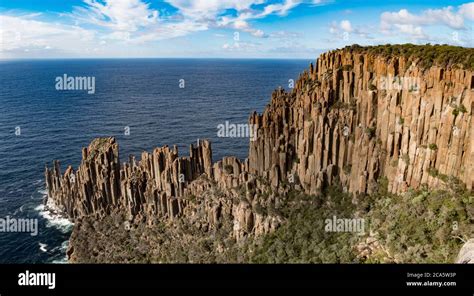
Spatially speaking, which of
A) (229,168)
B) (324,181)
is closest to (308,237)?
(324,181)

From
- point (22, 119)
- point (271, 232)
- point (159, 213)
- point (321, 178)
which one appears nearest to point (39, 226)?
point (159, 213)

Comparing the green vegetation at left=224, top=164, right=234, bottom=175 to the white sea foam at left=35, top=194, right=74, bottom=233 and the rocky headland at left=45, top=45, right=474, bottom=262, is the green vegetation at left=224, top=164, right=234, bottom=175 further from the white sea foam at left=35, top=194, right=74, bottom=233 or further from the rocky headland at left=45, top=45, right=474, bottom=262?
the white sea foam at left=35, top=194, right=74, bottom=233

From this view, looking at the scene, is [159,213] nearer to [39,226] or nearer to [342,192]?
[39,226]

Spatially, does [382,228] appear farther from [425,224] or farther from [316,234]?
[316,234]

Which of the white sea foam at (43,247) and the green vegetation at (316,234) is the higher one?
the green vegetation at (316,234)

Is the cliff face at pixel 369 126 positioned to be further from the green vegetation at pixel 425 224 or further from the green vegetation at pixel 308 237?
the green vegetation at pixel 308 237

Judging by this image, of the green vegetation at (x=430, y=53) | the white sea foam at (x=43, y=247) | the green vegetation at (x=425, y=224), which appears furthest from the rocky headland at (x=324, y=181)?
the white sea foam at (x=43, y=247)
